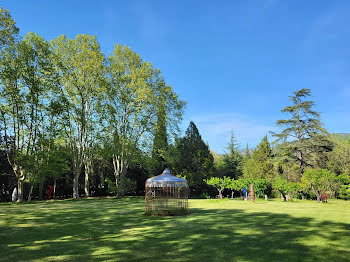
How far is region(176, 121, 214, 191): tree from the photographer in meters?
34.0

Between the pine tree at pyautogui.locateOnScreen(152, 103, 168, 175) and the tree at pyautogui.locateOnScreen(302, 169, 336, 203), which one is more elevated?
the pine tree at pyautogui.locateOnScreen(152, 103, 168, 175)

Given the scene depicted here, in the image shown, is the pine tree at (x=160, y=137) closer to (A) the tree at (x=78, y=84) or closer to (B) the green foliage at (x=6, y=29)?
(A) the tree at (x=78, y=84)

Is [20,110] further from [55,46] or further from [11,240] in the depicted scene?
[11,240]

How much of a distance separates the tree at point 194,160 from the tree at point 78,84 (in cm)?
1362

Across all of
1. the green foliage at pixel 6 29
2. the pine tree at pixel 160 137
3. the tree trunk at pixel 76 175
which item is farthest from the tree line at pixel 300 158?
the green foliage at pixel 6 29

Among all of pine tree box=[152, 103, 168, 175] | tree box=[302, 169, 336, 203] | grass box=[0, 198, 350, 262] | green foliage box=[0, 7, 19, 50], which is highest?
green foliage box=[0, 7, 19, 50]

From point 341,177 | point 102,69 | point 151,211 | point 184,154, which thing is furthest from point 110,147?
point 341,177

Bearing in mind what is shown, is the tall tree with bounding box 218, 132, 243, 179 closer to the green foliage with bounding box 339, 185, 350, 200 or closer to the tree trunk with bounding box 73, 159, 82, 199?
the green foliage with bounding box 339, 185, 350, 200

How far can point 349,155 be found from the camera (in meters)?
30.3

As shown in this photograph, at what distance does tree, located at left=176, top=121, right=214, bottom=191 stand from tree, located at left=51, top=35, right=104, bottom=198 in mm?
13624

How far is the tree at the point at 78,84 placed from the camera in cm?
2622

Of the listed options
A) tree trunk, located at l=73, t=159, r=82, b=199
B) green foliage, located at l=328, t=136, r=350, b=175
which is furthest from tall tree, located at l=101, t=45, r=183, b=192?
green foliage, located at l=328, t=136, r=350, b=175

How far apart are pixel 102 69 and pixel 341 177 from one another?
2805 centimetres

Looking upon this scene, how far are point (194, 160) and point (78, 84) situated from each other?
18.6 metres
